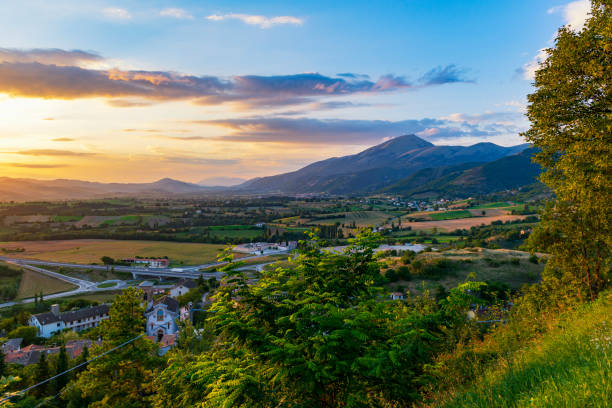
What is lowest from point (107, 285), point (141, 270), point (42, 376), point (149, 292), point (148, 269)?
point (107, 285)

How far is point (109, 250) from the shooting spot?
119 meters

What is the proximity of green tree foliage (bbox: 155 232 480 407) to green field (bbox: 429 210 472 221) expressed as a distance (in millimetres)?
152279

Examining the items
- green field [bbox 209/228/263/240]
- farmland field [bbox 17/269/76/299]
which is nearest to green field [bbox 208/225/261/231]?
green field [bbox 209/228/263/240]

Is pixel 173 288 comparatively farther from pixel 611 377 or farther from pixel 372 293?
pixel 611 377

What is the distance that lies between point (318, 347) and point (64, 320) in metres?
68.0

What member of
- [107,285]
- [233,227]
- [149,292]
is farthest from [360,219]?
[107,285]

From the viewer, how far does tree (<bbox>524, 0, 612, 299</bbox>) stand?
1173 centimetres

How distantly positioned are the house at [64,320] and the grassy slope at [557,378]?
199 feet

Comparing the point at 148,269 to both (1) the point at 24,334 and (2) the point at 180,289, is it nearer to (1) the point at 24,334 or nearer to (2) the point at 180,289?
(2) the point at 180,289

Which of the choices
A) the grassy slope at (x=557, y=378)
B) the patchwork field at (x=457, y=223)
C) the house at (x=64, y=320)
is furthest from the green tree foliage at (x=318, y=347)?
the patchwork field at (x=457, y=223)

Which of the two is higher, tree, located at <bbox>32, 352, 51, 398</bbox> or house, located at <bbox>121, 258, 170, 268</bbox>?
tree, located at <bbox>32, 352, 51, 398</bbox>

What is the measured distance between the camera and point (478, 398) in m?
4.94

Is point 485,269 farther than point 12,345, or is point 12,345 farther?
point 485,269

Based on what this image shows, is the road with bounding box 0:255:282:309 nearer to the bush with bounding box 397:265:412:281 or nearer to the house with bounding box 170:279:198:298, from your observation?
the house with bounding box 170:279:198:298
